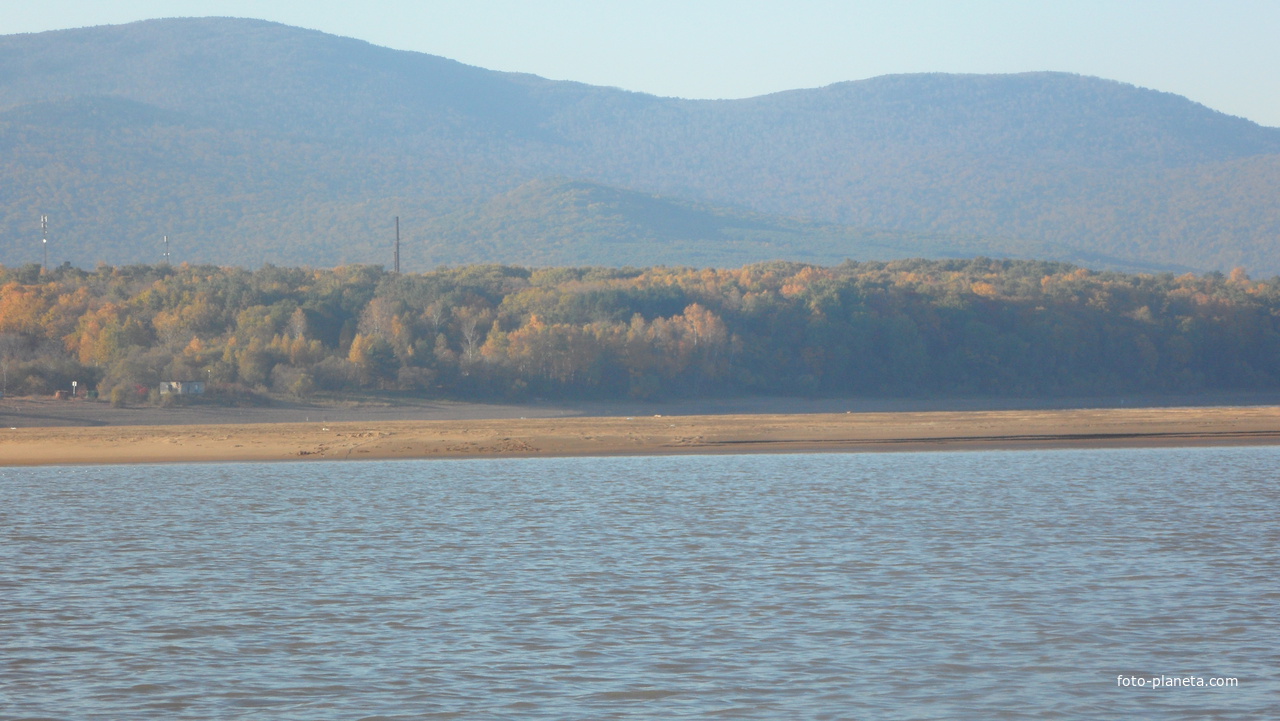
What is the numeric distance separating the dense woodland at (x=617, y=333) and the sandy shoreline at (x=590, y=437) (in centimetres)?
977

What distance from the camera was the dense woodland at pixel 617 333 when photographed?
57188mm

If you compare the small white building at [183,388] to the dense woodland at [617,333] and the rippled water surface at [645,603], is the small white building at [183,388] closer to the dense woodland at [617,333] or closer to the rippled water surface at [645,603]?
the dense woodland at [617,333]

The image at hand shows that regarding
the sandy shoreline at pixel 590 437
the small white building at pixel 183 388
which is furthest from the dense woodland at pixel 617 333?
the sandy shoreline at pixel 590 437

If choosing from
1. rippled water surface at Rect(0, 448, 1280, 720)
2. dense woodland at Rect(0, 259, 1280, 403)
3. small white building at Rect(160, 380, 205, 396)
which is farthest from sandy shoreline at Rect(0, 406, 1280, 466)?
rippled water surface at Rect(0, 448, 1280, 720)

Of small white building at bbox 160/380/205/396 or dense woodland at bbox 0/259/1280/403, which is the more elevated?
dense woodland at bbox 0/259/1280/403

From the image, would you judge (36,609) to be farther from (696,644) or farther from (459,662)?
(696,644)

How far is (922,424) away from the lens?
154 ft

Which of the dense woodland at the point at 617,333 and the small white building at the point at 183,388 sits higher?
the dense woodland at the point at 617,333

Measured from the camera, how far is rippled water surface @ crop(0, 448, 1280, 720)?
35.6ft

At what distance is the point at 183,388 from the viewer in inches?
2037

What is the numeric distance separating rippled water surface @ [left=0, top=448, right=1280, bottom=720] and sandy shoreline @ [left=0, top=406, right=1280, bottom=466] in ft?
35.0

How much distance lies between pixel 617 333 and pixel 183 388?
22488 mm

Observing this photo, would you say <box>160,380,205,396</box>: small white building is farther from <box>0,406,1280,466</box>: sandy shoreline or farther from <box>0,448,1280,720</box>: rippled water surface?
<box>0,448,1280,720</box>: rippled water surface

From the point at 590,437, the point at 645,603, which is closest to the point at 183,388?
the point at 590,437
